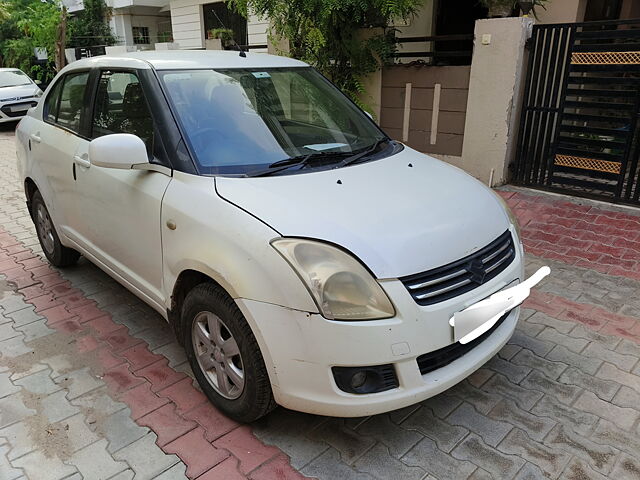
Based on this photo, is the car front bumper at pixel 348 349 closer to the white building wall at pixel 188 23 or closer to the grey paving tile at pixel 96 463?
the grey paving tile at pixel 96 463

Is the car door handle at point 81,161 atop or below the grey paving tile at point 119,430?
atop

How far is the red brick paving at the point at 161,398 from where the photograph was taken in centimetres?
238

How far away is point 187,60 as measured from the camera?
3168mm

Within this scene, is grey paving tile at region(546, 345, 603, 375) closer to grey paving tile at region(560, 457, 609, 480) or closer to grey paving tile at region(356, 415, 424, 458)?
grey paving tile at region(560, 457, 609, 480)

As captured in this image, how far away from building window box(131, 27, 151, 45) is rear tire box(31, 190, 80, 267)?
1998 centimetres

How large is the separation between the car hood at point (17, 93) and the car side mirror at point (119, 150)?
12813mm

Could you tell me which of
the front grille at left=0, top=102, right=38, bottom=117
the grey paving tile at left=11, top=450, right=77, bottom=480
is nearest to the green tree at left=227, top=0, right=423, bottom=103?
the grey paving tile at left=11, top=450, right=77, bottom=480

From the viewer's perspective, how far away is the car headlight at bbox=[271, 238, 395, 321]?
83.0 inches

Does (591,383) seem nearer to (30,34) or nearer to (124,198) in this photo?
(124,198)

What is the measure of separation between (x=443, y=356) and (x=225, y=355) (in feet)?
3.40

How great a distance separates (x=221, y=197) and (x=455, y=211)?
1154 mm

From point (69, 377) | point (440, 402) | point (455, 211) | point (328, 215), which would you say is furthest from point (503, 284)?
point (69, 377)

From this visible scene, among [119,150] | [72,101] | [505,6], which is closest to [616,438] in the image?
[119,150]

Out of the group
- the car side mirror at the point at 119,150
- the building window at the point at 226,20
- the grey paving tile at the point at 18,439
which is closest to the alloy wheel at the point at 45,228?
the car side mirror at the point at 119,150
